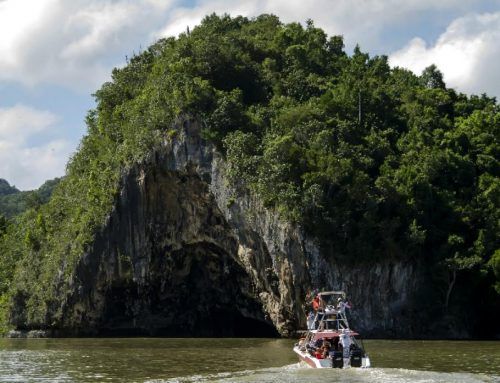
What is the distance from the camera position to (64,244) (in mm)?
60781

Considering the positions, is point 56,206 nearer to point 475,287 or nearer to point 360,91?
point 360,91

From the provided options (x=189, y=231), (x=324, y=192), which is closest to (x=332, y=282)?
(x=324, y=192)

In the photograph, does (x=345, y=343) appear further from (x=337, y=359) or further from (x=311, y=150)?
(x=311, y=150)

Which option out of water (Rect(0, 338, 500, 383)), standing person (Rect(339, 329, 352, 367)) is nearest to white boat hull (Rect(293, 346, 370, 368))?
standing person (Rect(339, 329, 352, 367))

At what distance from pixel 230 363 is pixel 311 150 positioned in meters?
21.6

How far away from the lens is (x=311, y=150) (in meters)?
51.6

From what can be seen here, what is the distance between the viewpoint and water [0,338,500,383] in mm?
27234

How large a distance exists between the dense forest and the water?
7367 millimetres

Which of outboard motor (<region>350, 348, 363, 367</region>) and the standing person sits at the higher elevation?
the standing person

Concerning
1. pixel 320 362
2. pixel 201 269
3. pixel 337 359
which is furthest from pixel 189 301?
pixel 337 359

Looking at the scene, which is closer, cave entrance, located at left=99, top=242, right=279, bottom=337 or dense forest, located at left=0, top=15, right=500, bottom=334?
dense forest, located at left=0, top=15, right=500, bottom=334

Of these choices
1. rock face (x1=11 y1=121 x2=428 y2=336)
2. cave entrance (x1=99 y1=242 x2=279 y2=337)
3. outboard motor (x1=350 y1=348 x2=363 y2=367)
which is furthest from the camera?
cave entrance (x1=99 y1=242 x2=279 y2=337)

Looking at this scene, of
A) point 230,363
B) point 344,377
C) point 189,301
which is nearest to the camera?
point 344,377

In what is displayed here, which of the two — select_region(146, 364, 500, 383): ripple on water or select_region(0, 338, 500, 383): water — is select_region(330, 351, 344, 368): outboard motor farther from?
select_region(0, 338, 500, 383): water
